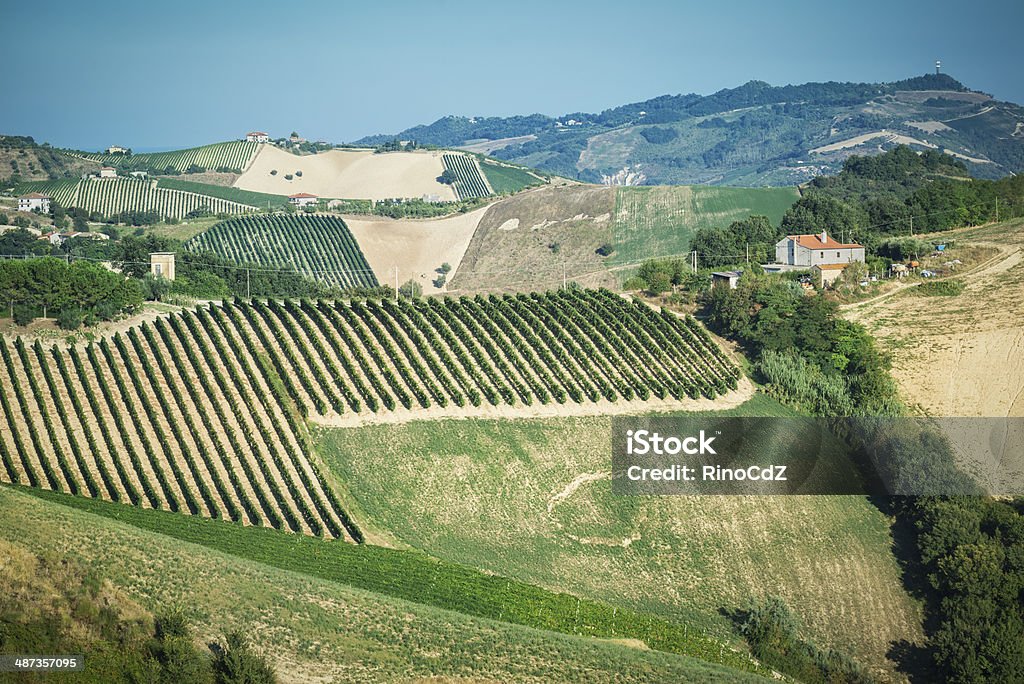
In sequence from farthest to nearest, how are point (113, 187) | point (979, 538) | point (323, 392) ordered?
point (113, 187) → point (323, 392) → point (979, 538)

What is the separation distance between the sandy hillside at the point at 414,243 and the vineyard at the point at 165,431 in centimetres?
5912

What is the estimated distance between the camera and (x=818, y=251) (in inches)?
3482

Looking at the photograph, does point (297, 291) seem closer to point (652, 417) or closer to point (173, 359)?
point (173, 359)

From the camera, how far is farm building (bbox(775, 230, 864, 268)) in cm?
8856

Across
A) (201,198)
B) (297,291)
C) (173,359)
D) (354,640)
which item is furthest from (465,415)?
(201,198)

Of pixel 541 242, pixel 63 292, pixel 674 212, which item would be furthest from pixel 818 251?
pixel 63 292

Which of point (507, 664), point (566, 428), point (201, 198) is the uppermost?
point (201, 198)

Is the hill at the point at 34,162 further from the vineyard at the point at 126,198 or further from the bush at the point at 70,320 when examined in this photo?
the bush at the point at 70,320

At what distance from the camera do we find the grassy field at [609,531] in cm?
4994

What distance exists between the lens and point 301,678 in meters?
36.4

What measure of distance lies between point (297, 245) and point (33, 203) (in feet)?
135

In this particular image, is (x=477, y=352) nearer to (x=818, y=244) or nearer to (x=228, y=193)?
(x=818, y=244)

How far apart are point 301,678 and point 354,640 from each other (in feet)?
9.82

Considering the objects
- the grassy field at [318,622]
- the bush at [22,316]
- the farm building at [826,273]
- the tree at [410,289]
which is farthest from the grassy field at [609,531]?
the tree at [410,289]
